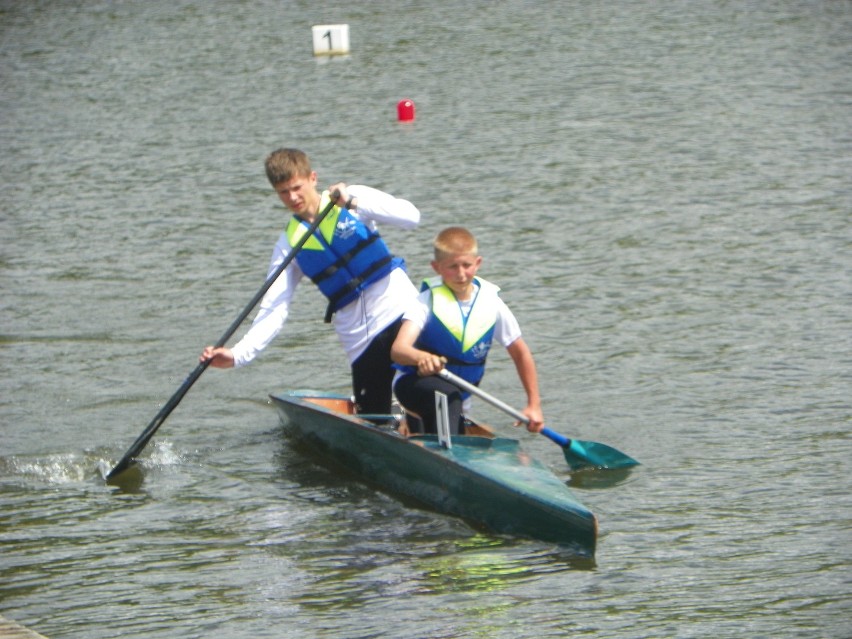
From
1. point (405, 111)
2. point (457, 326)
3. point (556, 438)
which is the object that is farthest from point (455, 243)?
point (405, 111)

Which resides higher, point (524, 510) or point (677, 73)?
point (677, 73)

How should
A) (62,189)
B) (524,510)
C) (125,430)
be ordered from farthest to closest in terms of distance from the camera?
(62,189), (125,430), (524,510)

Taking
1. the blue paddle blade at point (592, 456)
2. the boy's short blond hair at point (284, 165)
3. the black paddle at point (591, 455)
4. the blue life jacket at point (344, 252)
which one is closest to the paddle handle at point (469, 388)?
the black paddle at point (591, 455)

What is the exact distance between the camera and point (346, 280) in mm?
6750

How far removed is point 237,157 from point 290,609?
9.87m

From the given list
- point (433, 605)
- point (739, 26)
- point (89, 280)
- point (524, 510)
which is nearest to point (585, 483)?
point (524, 510)

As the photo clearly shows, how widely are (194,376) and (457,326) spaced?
1.47 m

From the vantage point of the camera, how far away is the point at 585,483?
22.5ft

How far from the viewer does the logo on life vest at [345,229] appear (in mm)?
6742

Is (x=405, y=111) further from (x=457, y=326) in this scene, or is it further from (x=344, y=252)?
(x=457, y=326)

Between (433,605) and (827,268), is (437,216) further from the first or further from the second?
(433,605)

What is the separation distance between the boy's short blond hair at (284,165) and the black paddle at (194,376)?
21 cm

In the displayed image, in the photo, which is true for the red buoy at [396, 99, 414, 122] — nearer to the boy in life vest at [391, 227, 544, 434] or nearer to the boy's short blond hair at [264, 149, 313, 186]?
the boy's short blond hair at [264, 149, 313, 186]

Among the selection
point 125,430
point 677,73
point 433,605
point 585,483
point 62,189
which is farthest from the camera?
point 677,73
